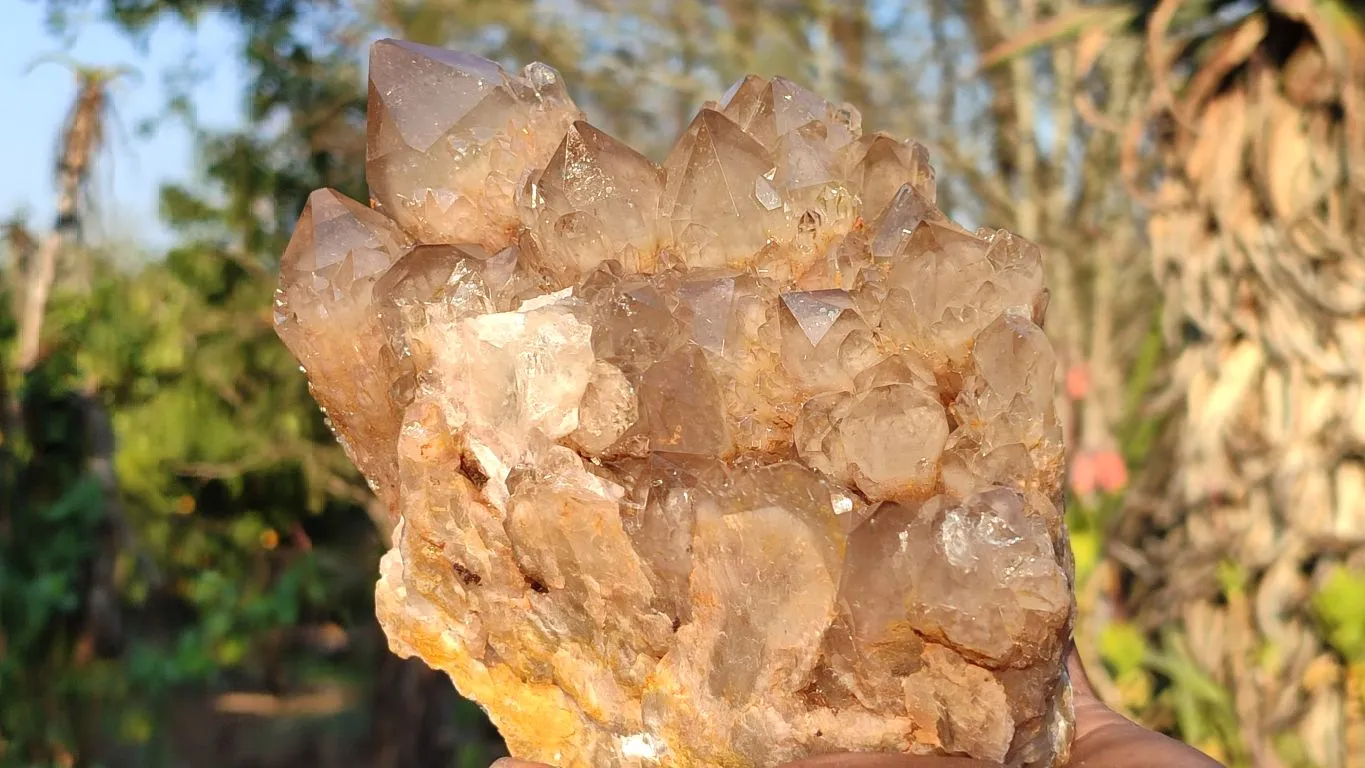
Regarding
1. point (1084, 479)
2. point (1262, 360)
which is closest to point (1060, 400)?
point (1084, 479)

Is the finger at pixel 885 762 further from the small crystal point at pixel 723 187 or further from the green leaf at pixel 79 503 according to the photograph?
the green leaf at pixel 79 503

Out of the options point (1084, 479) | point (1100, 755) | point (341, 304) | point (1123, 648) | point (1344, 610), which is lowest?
point (1084, 479)

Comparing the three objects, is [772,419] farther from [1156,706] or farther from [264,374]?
[264,374]

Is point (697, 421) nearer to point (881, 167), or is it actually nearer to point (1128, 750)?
point (881, 167)

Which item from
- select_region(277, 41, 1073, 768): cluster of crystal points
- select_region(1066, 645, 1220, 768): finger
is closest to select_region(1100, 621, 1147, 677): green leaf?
select_region(1066, 645, 1220, 768): finger

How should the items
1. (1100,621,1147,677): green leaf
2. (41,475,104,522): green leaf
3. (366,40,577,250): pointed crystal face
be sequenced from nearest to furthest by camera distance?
1. (366,40,577,250): pointed crystal face
2. (1100,621,1147,677): green leaf
3. (41,475,104,522): green leaf

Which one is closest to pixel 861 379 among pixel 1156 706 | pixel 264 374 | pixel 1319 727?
pixel 1319 727

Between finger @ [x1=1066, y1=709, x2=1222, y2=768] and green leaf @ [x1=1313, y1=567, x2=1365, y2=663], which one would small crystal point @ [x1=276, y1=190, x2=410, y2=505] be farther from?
green leaf @ [x1=1313, y1=567, x2=1365, y2=663]
